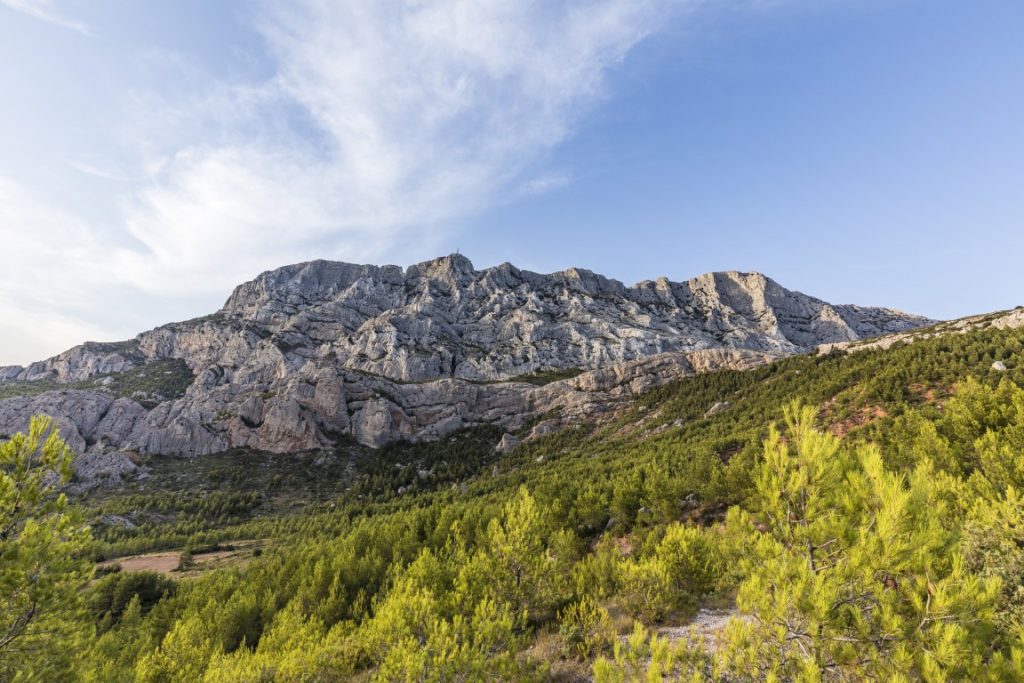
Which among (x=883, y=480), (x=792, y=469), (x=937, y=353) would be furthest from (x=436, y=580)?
(x=937, y=353)

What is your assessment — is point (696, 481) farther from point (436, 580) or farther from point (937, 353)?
point (937, 353)

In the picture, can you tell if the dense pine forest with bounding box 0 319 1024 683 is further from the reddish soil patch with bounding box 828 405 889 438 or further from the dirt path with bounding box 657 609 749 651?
the reddish soil patch with bounding box 828 405 889 438

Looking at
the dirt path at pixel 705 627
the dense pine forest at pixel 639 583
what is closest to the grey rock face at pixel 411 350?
the dense pine forest at pixel 639 583

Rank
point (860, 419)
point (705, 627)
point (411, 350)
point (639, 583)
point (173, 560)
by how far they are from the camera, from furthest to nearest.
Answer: point (411, 350) < point (173, 560) < point (860, 419) < point (639, 583) < point (705, 627)

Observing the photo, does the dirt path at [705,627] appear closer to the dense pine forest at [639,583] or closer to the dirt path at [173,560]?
the dense pine forest at [639,583]

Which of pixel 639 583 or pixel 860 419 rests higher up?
pixel 860 419

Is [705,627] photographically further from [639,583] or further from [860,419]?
[860,419]

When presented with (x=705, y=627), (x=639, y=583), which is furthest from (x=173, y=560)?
(x=705, y=627)

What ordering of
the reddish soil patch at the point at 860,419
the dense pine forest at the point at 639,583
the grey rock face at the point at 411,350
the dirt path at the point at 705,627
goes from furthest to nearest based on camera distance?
the grey rock face at the point at 411,350 < the reddish soil patch at the point at 860,419 < the dirt path at the point at 705,627 < the dense pine forest at the point at 639,583

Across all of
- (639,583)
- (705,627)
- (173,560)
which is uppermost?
(639,583)

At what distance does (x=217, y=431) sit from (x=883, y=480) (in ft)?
362

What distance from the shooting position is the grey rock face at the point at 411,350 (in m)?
89.3

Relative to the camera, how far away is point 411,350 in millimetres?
131000

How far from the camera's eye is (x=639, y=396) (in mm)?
88438
